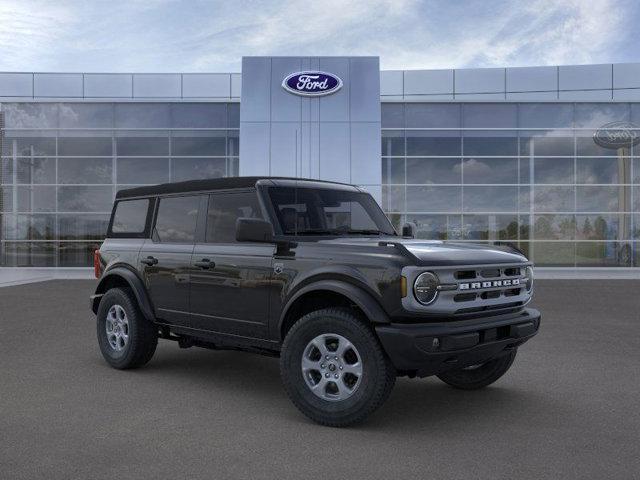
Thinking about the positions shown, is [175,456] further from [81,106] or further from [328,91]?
[81,106]

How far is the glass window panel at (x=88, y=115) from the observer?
27.5 m

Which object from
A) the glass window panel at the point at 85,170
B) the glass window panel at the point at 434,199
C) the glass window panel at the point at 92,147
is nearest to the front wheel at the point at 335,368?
the glass window panel at the point at 434,199

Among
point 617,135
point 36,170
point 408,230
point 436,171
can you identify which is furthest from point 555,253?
point 36,170

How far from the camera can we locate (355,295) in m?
4.48

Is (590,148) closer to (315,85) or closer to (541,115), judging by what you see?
(541,115)

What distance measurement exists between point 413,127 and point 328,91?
179 inches

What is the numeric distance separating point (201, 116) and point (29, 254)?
9.80 m

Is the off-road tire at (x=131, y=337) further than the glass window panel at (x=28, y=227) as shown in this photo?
No

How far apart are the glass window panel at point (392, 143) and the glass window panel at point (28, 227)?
49.4ft

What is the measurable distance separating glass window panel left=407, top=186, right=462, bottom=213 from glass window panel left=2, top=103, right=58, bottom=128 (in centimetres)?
1631

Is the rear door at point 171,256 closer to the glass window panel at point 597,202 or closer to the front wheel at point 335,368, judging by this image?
the front wheel at point 335,368

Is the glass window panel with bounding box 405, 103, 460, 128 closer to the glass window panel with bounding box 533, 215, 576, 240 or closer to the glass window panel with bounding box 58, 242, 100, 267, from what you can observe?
the glass window panel with bounding box 533, 215, 576, 240

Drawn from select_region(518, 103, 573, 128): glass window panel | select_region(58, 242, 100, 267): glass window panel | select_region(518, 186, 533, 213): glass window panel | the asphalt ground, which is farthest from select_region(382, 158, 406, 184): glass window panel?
the asphalt ground

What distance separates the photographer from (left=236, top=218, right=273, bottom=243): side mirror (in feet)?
15.8
